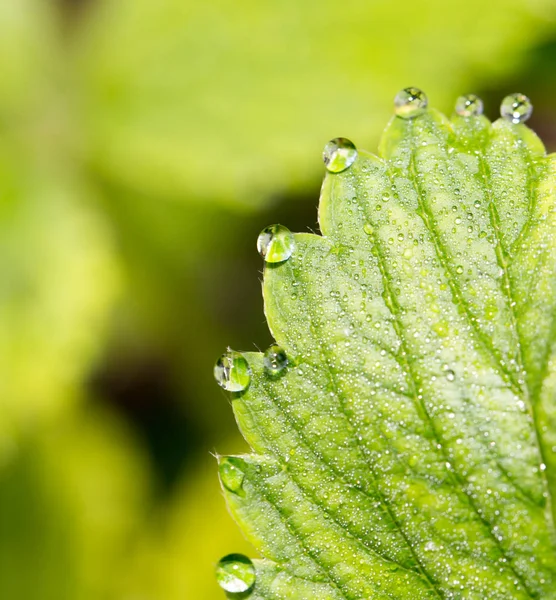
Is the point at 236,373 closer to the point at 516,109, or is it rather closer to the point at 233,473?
the point at 233,473

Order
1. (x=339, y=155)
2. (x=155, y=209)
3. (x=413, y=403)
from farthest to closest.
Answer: (x=155, y=209) → (x=339, y=155) → (x=413, y=403)

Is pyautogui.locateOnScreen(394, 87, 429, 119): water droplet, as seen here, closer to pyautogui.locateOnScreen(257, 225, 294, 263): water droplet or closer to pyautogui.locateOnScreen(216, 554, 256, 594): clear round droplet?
pyautogui.locateOnScreen(257, 225, 294, 263): water droplet

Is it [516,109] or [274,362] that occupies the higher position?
[516,109]

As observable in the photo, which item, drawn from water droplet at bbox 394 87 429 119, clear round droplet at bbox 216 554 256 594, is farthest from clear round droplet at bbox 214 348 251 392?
water droplet at bbox 394 87 429 119

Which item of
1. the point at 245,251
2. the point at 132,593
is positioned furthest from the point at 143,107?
the point at 132,593

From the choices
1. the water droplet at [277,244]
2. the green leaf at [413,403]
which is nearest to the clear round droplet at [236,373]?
Result: the green leaf at [413,403]

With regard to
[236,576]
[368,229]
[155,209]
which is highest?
[155,209]

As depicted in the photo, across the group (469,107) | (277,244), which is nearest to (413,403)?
(277,244)

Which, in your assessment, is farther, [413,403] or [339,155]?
[339,155]
